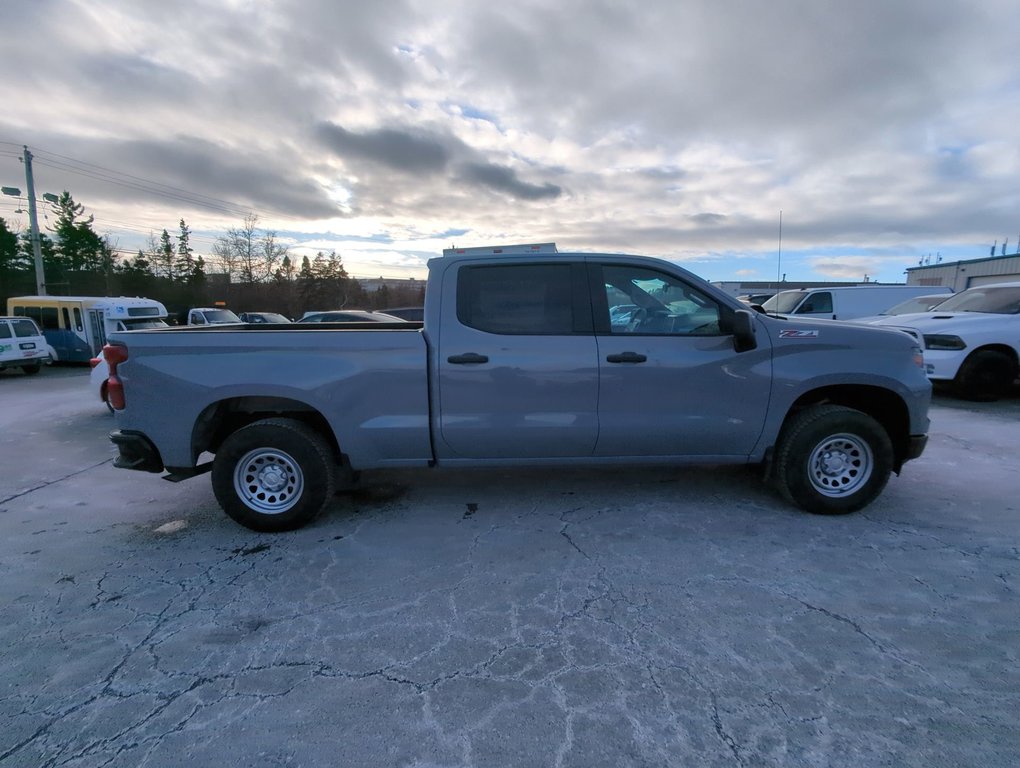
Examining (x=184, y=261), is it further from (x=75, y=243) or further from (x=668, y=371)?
(x=668, y=371)

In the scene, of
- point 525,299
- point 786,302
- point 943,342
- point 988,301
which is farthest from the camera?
point 786,302

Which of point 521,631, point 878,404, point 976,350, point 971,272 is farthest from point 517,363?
point 971,272

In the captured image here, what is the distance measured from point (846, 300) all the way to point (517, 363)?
13.6m

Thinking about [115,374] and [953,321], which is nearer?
[115,374]

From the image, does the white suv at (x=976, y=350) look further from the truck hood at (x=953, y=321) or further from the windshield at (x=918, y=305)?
the windshield at (x=918, y=305)

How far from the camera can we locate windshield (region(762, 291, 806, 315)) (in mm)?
13891

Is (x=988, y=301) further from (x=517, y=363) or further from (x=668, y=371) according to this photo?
(x=517, y=363)

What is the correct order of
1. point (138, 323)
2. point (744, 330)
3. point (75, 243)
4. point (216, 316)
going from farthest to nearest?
point (75, 243), point (216, 316), point (138, 323), point (744, 330)

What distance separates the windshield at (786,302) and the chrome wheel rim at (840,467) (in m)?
10.7

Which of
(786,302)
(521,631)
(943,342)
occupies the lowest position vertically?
(521,631)

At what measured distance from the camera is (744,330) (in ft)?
12.0

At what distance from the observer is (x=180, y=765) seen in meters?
1.92

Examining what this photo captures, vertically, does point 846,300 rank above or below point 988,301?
above

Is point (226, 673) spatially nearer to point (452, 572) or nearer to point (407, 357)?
point (452, 572)
